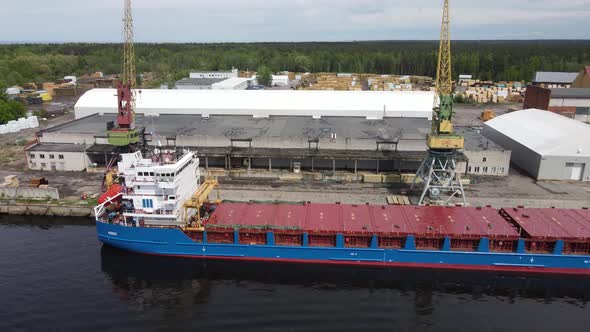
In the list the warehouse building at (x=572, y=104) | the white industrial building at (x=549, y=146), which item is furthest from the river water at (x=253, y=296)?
the warehouse building at (x=572, y=104)

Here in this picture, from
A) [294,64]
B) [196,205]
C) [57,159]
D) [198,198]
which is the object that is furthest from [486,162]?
[294,64]

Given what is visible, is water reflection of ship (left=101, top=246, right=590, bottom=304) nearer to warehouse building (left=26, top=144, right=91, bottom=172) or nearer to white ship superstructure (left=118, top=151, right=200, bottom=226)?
white ship superstructure (left=118, top=151, right=200, bottom=226)

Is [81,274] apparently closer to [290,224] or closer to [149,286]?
[149,286]

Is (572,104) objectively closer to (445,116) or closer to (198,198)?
(445,116)

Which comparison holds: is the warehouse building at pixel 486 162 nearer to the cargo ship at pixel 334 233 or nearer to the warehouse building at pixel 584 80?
the cargo ship at pixel 334 233

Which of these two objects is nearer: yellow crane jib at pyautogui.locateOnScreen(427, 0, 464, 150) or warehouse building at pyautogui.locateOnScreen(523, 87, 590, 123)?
yellow crane jib at pyautogui.locateOnScreen(427, 0, 464, 150)

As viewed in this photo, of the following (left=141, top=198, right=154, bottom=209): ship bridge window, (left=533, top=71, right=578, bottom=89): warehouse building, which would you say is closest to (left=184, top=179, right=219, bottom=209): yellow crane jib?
(left=141, top=198, right=154, bottom=209): ship bridge window
